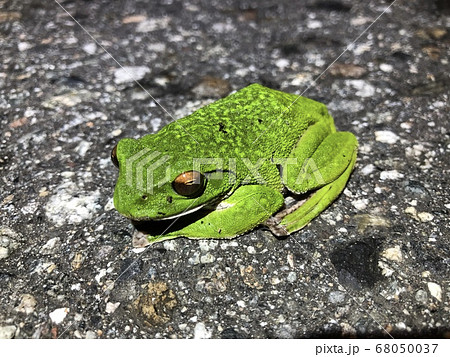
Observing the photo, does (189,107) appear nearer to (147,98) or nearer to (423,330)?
(147,98)

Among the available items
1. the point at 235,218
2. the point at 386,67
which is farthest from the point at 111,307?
the point at 386,67

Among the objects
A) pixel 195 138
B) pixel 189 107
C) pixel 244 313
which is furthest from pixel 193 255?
pixel 189 107

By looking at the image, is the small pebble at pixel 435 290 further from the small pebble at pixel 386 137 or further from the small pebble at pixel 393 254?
the small pebble at pixel 386 137

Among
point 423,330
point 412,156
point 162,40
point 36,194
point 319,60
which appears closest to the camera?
point 423,330

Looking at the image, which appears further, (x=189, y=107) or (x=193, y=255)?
(x=189, y=107)

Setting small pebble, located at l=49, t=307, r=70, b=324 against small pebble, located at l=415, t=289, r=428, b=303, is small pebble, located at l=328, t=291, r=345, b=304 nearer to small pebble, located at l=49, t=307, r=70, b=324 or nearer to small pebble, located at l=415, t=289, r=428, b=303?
small pebble, located at l=415, t=289, r=428, b=303

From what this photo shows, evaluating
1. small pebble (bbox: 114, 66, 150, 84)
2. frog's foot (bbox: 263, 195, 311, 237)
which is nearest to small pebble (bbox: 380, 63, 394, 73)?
frog's foot (bbox: 263, 195, 311, 237)

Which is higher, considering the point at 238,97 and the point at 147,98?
the point at 238,97
